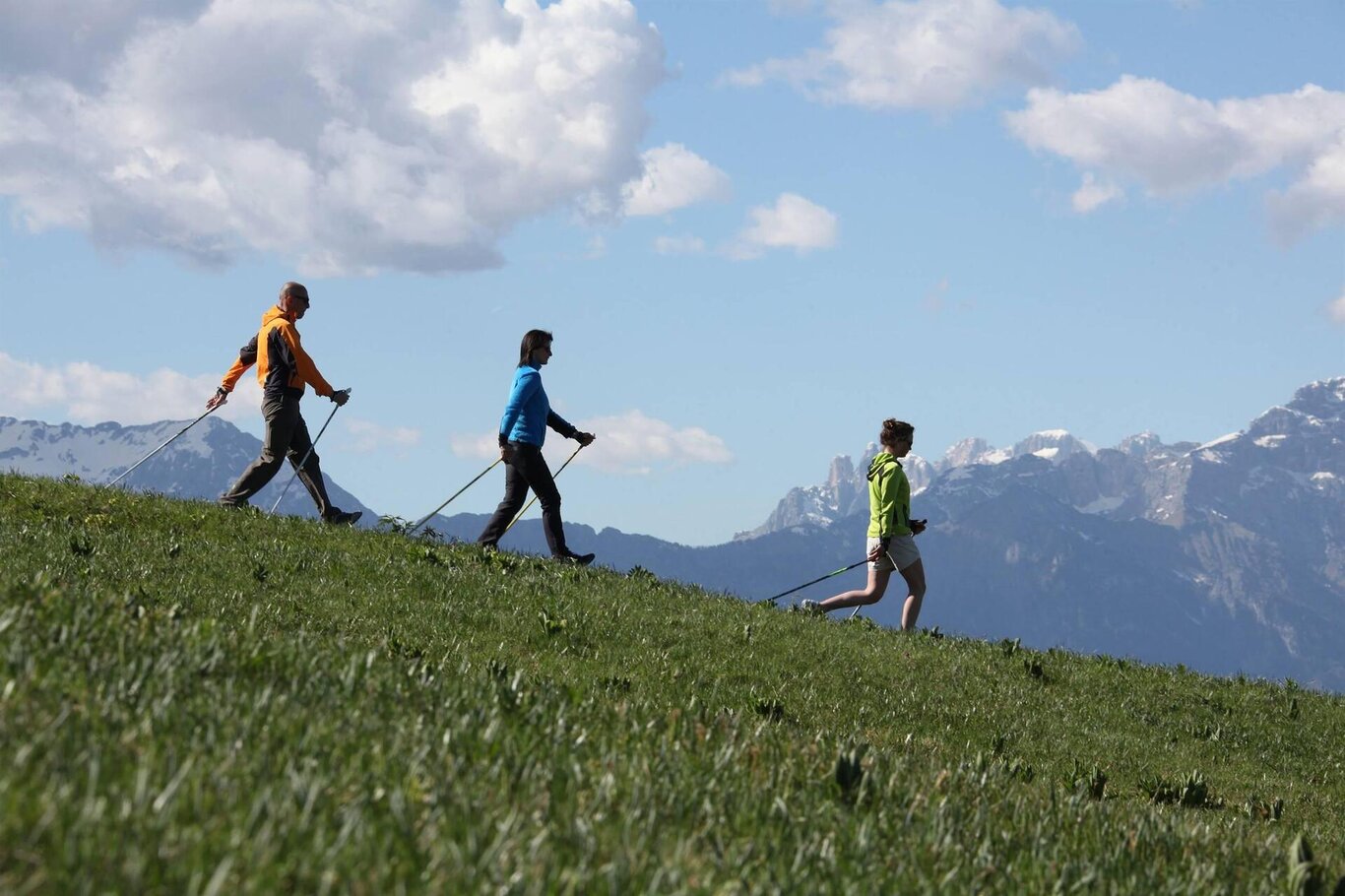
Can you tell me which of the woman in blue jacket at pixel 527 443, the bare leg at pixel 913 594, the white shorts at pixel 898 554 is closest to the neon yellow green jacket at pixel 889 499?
the white shorts at pixel 898 554

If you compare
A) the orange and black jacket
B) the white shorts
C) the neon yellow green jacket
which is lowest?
the white shorts

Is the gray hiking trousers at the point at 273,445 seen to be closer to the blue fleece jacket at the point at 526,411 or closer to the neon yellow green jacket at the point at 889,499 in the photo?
the blue fleece jacket at the point at 526,411

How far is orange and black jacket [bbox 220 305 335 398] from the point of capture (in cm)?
2072

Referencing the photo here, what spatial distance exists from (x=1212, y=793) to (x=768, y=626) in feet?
19.0

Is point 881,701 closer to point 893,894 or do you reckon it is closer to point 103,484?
point 893,894

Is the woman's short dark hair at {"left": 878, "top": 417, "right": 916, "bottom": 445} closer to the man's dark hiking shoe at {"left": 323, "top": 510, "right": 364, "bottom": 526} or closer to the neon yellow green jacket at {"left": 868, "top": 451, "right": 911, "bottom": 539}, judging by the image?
the neon yellow green jacket at {"left": 868, "top": 451, "right": 911, "bottom": 539}

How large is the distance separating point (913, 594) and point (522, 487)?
646cm

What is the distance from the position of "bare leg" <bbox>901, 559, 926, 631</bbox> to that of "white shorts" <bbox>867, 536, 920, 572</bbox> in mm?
110

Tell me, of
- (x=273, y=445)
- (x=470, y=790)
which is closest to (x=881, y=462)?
(x=273, y=445)

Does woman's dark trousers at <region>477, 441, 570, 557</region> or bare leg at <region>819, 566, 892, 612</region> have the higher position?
woman's dark trousers at <region>477, 441, 570, 557</region>

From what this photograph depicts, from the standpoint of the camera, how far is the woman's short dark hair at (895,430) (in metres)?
20.5

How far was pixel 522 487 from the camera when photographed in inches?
827

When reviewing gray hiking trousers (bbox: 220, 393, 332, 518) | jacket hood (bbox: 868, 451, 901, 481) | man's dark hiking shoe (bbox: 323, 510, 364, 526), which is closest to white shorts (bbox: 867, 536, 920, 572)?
jacket hood (bbox: 868, 451, 901, 481)

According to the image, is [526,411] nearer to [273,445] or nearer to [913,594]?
[273,445]
